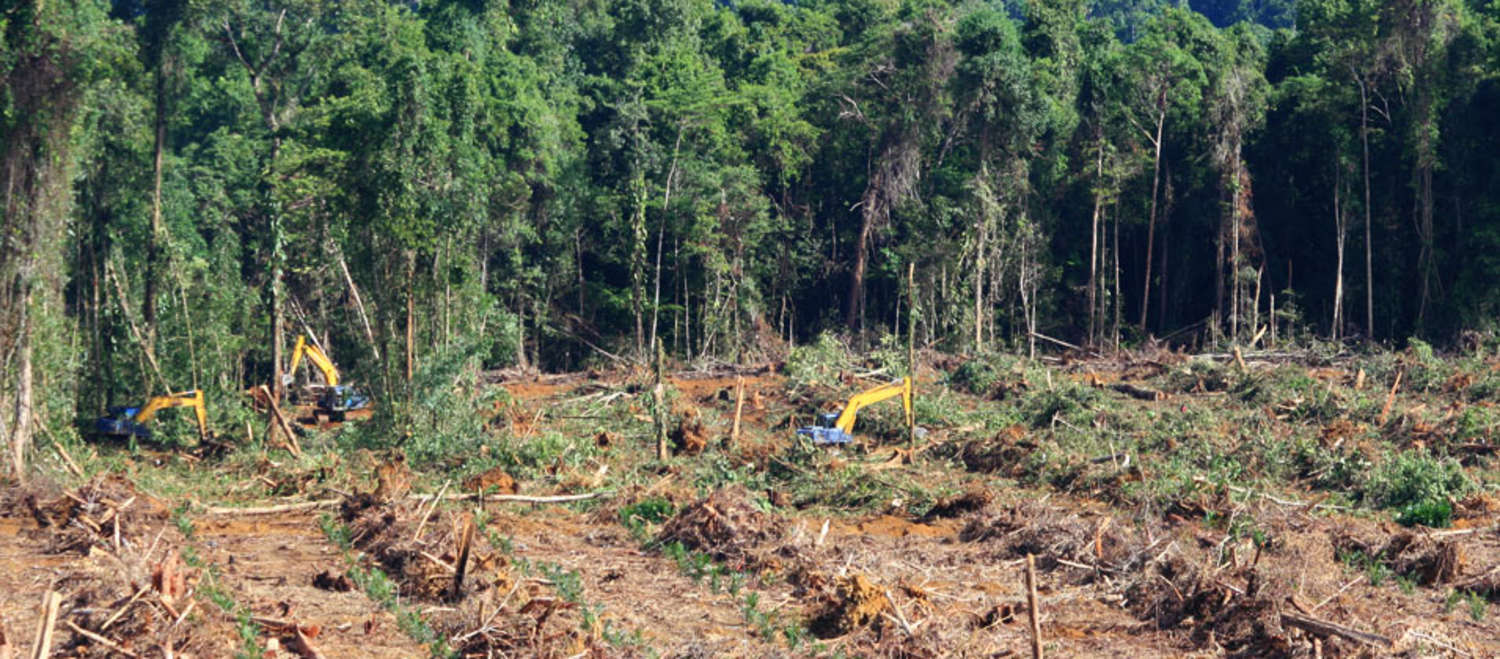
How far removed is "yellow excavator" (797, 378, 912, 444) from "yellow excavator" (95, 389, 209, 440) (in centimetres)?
963

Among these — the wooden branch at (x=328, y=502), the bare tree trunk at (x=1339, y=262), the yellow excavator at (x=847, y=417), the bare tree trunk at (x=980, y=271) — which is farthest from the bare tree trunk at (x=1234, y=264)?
the wooden branch at (x=328, y=502)

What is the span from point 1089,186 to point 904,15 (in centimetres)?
974

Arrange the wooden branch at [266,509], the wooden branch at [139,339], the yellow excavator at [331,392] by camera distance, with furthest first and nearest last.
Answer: the yellow excavator at [331,392] → the wooden branch at [139,339] → the wooden branch at [266,509]

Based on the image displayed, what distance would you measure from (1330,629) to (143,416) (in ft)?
62.8

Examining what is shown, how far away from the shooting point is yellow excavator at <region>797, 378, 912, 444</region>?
21844 millimetres

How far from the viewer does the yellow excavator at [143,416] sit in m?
23.0

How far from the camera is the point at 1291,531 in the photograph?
14.7 m

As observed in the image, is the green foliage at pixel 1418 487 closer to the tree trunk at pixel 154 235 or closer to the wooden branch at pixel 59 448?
the wooden branch at pixel 59 448

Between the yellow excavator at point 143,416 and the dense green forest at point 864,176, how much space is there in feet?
15.8

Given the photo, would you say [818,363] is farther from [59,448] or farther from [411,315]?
[59,448]

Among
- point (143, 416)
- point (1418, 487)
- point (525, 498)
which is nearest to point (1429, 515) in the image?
point (1418, 487)

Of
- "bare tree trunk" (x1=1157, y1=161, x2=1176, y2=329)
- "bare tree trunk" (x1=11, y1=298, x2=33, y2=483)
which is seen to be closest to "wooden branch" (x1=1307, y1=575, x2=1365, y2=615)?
"bare tree trunk" (x1=11, y1=298, x2=33, y2=483)

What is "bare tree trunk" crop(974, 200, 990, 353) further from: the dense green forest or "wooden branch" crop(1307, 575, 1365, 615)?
"wooden branch" crop(1307, 575, 1365, 615)

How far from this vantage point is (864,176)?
4219cm
